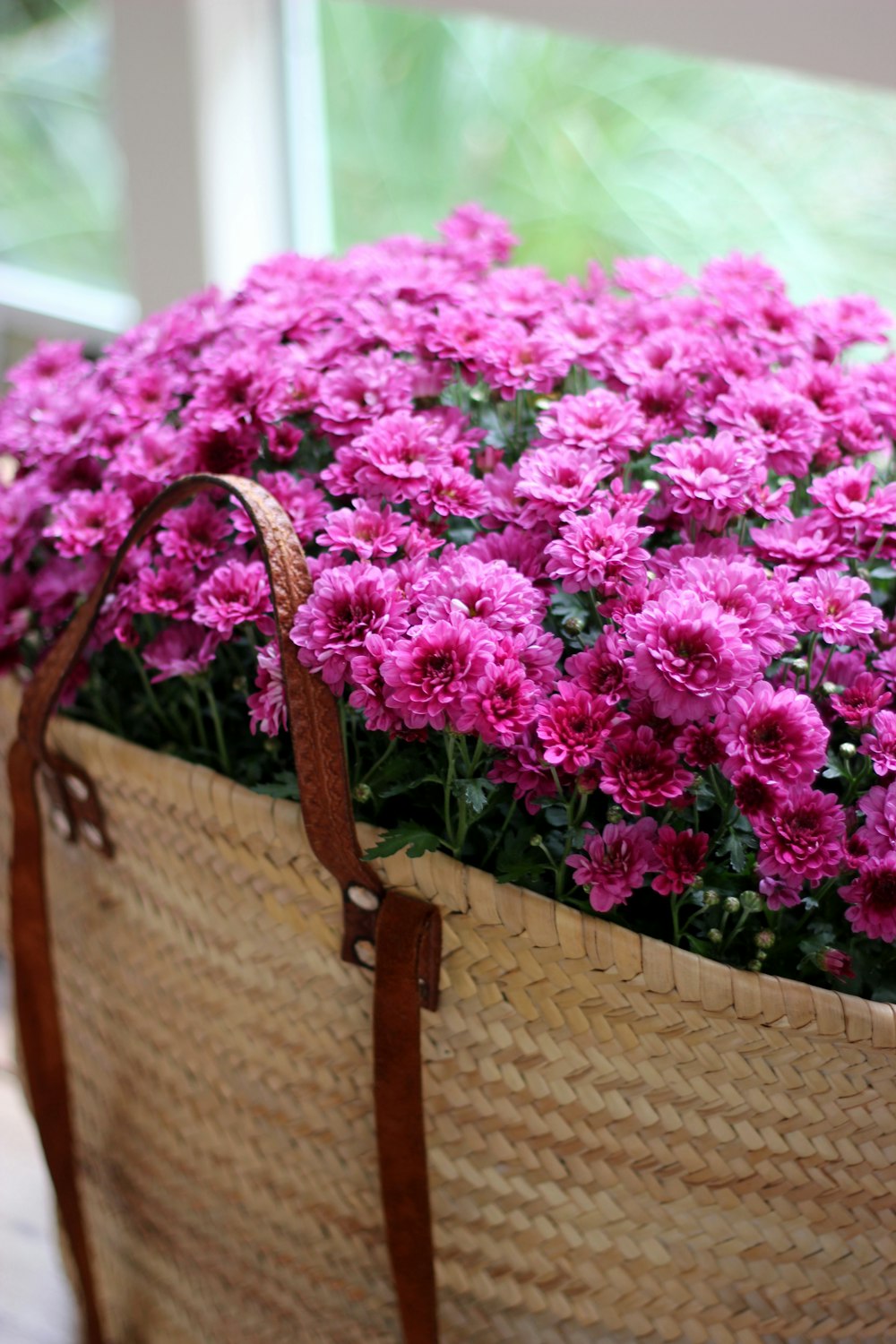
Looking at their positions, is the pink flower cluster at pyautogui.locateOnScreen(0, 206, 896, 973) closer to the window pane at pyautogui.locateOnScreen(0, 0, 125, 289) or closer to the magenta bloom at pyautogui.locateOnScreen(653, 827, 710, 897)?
the magenta bloom at pyautogui.locateOnScreen(653, 827, 710, 897)

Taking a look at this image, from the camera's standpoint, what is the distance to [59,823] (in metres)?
0.74

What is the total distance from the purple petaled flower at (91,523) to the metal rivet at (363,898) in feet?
0.74

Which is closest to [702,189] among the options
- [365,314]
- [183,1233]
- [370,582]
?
[365,314]

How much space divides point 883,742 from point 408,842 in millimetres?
198

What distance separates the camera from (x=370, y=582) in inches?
21.4

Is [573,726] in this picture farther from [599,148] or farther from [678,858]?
[599,148]

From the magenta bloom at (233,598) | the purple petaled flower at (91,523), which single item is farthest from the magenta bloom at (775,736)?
the purple petaled flower at (91,523)

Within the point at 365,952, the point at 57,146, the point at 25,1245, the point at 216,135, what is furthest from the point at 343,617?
the point at 57,146

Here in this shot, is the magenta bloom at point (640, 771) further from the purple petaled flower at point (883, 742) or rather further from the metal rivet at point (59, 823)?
the metal rivet at point (59, 823)

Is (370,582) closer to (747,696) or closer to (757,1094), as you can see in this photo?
(747,696)

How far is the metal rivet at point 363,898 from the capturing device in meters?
0.57

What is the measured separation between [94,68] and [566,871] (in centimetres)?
154

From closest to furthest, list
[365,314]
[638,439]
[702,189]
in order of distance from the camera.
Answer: [638,439] → [365,314] → [702,189]

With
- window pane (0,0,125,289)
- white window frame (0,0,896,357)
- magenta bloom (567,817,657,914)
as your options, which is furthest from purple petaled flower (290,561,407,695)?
window pane (0,0,125,289)
